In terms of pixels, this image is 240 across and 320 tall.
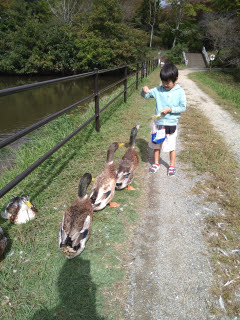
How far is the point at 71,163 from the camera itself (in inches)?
137

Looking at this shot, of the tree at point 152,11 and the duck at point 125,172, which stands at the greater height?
the tree at point 152,11

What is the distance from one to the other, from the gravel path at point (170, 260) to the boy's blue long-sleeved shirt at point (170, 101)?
0.91m

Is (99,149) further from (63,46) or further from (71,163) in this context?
(63,46)

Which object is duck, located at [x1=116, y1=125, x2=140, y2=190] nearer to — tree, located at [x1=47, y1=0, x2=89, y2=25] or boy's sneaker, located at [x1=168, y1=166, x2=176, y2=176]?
boy's sneaker, located at [x1=168, y1=166, x2=176, y2=176]

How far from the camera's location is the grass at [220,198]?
172cm

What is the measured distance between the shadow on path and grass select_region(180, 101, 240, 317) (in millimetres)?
920

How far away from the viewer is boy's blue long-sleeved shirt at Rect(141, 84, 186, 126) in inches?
112

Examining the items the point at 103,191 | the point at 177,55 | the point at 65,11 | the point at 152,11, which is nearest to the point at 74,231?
the point at 103,191

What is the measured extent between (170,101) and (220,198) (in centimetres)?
142

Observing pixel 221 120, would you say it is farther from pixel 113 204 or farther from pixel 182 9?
pixel 182 9

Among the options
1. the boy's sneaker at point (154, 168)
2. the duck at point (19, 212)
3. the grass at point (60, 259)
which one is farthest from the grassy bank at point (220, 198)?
the duck at point (19, 212)

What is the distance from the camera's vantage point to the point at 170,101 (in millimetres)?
2873

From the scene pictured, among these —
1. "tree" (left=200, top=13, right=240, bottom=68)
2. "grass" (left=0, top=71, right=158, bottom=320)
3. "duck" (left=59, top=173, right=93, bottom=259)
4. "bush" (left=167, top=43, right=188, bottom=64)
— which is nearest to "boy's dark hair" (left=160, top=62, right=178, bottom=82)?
"grass" (left=0, top=71, right=158, bottom=320)

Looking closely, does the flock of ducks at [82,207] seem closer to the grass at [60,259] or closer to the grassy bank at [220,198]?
the grass at [60,259]
